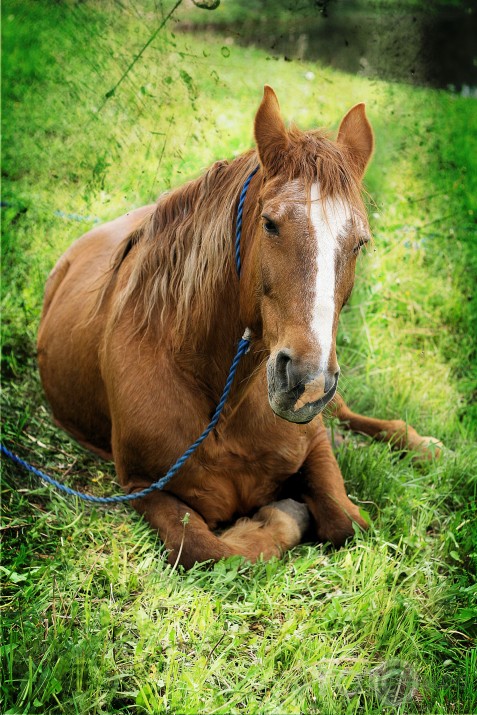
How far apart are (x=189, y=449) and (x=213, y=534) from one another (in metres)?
0.42

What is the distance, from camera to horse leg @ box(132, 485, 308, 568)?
3021mm

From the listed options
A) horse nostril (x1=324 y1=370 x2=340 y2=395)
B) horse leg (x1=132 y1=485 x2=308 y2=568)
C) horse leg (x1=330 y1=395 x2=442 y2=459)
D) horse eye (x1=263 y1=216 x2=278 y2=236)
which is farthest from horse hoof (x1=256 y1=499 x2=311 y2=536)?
horse eye (x1=263 y1=216 x2=278 y2=236)

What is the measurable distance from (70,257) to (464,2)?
4597mm

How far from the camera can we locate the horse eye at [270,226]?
244 centimetres

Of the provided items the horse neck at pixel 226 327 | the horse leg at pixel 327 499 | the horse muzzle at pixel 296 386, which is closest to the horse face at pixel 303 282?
the horse muzzle at pixel 296 386

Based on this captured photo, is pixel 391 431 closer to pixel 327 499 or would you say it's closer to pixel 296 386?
pixel 327 499

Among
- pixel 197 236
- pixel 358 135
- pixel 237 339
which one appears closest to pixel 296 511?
pixel 237 339

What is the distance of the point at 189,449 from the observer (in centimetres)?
306

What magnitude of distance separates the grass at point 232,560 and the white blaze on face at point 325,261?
461mm

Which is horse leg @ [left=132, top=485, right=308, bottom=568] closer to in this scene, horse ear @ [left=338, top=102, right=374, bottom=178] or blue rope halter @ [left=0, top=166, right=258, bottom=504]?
blue rope halter @ [left=0, top=166, right=258, bottom=504]

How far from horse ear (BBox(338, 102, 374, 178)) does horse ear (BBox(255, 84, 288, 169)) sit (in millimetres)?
330

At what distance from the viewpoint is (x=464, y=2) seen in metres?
6.56

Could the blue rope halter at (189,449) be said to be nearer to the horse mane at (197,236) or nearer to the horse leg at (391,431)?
the horse mane at (197,236)

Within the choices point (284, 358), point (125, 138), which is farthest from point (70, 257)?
point (284, 358)
